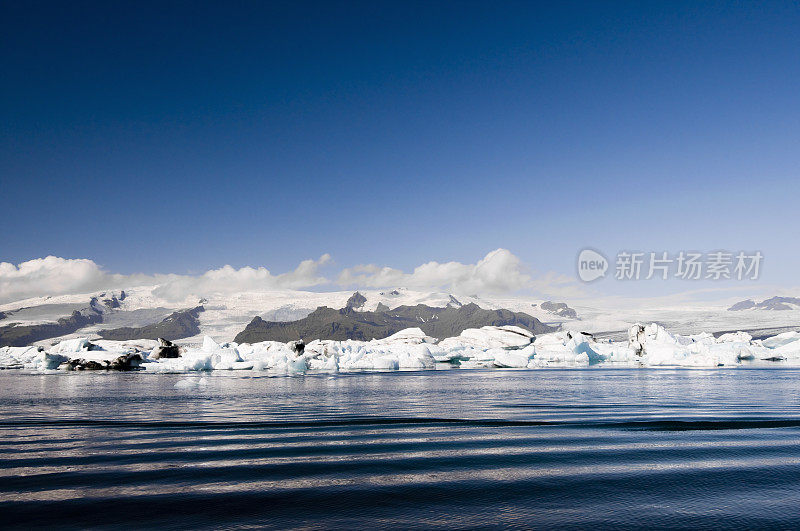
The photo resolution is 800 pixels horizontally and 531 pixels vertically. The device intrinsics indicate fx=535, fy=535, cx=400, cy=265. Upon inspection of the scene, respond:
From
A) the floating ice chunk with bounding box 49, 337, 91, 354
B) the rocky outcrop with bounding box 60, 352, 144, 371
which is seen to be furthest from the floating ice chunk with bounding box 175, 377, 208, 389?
the floating ice chunk with bounding box 49, 337, 91, 354

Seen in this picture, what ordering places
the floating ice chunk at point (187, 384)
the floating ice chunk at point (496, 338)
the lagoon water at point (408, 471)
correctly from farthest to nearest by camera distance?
the floating ice chunk at point (496, 338) → the floating ice chunk at point (187, 384) → the lagoon water at point (408, 471)

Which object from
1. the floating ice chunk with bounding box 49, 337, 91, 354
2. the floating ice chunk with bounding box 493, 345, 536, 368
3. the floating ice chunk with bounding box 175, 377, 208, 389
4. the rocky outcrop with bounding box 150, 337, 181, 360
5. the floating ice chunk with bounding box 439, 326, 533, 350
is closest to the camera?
the floating ice chunk with bounding box 175, 377, 208, 389

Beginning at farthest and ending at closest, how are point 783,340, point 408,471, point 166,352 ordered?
point 166,352
point 783,340
point 408,471

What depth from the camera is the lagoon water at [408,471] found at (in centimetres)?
509

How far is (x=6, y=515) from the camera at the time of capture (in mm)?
5199

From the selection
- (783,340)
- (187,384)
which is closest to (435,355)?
(783,340)

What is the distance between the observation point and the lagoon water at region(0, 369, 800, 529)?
200 inches

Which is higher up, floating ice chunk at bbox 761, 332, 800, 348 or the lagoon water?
the lagoon water

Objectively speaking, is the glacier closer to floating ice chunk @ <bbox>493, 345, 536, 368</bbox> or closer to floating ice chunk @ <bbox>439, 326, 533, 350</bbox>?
floating ice chunk @ <bbox>493, 345, 536, 368</bbox>

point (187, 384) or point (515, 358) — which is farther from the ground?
point (187, 384)

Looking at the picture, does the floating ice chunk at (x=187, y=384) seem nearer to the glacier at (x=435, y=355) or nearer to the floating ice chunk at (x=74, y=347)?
the glacier at (x=435, y=355)

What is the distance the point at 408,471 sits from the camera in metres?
7.47

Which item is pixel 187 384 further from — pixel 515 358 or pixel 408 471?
pixel 515 358

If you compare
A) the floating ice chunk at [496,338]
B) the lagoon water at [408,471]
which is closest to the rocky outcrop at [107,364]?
the floating ice chunk at [496,338]
